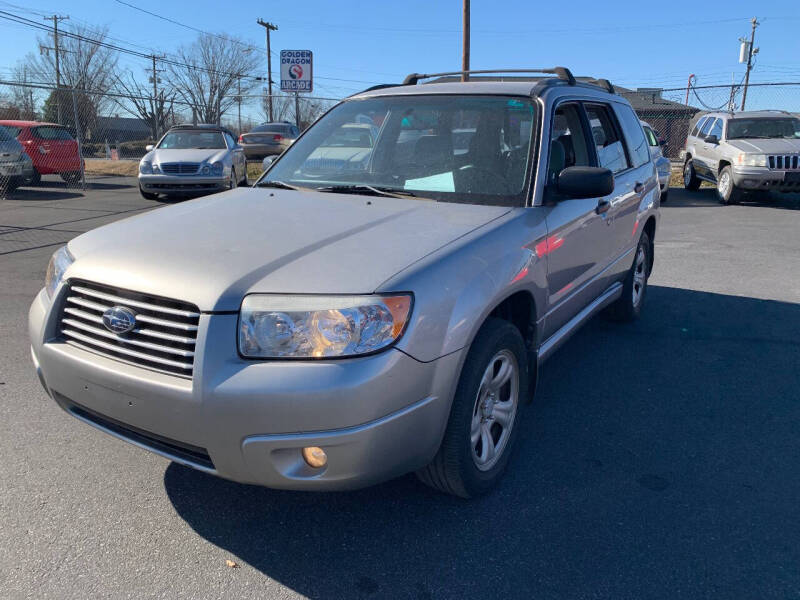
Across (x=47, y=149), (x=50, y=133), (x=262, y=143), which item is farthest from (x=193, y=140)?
(x=262, y=143)

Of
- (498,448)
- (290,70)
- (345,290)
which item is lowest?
(498,448)

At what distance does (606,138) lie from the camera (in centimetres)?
471

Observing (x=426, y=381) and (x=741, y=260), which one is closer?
(x=426, y=381)

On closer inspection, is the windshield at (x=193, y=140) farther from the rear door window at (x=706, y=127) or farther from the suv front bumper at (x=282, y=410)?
the suv front bumper at (x=282, y=410)

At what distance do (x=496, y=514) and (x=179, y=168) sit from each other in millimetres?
12209

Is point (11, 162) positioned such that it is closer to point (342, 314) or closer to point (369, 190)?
point (369, 190)

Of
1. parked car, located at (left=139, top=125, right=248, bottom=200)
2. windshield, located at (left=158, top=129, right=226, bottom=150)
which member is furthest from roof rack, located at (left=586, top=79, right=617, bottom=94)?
windshield, located at (left=158, top=129, right=226, bottom=150)

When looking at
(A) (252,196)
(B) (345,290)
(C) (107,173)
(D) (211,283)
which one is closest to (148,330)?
(D) (211,283)

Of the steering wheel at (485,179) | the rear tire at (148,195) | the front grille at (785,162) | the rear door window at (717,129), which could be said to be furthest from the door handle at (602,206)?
the rear tire at (148,195)

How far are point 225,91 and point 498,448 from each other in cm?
5342

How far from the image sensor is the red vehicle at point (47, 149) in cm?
1653

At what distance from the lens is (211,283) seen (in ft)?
7.73

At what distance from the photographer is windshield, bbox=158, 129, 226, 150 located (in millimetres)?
14398

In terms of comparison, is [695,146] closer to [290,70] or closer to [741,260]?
[741,260]
